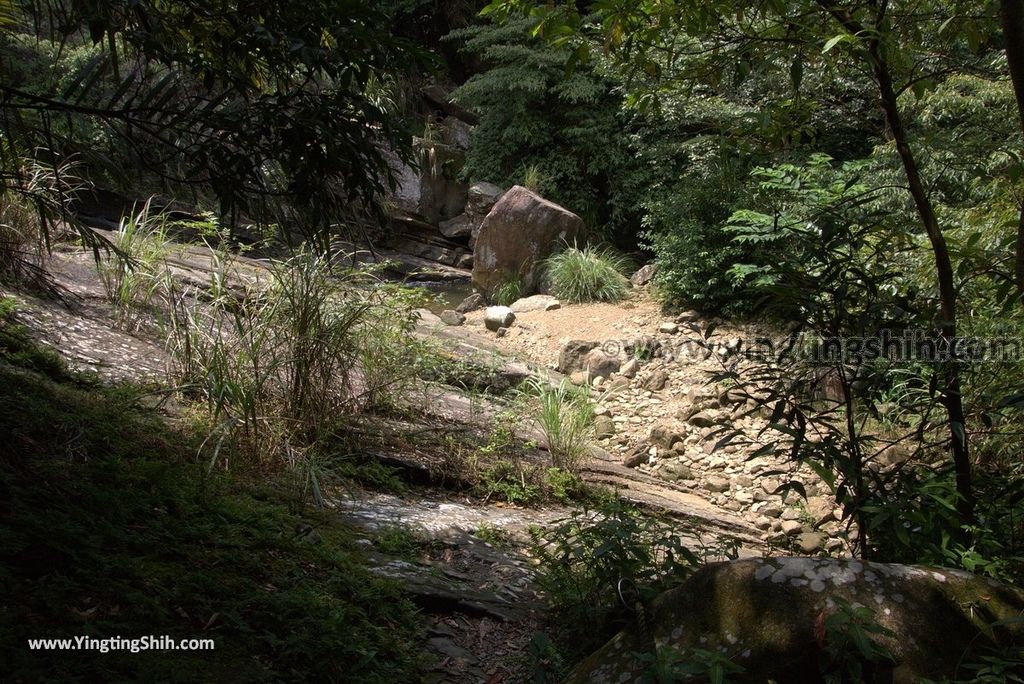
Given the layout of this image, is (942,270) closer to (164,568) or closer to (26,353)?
(164,568)

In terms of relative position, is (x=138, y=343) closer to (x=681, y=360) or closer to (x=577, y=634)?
(x=577, y=634)

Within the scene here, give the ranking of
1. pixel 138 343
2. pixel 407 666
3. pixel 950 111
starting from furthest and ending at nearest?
pixel 950 111 < pixel 138 343 < pixel 407 666

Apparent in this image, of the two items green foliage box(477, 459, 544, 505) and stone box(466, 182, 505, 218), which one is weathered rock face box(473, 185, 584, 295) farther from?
green foliage box(477, 459, 544, 505)

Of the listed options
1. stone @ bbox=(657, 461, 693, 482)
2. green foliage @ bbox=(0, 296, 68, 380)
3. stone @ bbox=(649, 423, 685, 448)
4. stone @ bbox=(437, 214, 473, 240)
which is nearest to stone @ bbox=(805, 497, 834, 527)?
stone @ bbox=(657, 461, 693, 482)

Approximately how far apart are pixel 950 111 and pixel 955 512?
589 centimetres

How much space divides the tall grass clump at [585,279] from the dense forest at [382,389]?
3695mm

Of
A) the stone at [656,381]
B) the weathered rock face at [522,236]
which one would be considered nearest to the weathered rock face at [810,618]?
the stone at [656,381]

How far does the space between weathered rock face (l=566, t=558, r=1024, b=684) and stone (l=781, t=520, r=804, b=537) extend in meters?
3.11

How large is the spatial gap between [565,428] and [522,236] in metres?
6.74

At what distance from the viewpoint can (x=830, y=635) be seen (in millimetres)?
1854

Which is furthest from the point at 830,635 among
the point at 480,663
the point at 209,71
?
the point at 209,71

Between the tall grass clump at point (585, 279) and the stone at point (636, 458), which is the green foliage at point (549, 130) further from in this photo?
the stone at point (636, 458)

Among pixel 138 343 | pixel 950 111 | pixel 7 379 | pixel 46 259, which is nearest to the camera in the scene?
pixel 7 379

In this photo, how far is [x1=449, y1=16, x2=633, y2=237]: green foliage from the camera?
12.9m
